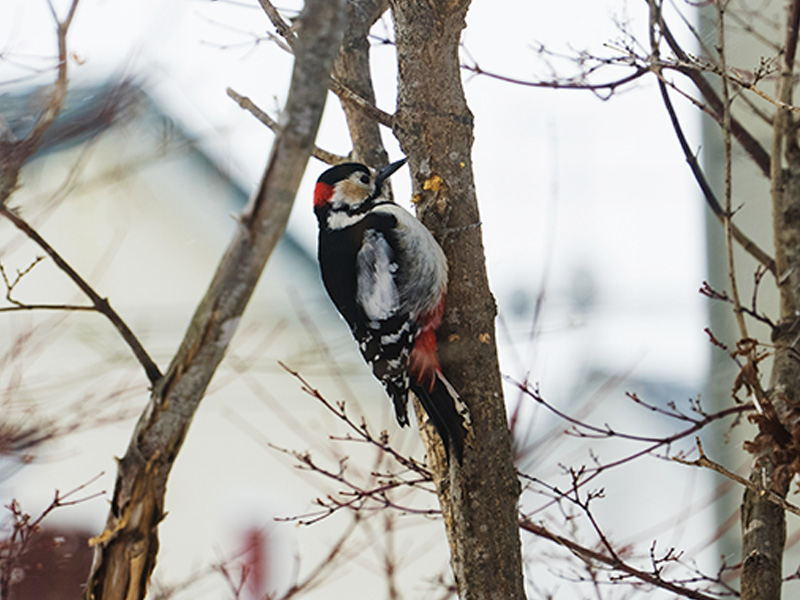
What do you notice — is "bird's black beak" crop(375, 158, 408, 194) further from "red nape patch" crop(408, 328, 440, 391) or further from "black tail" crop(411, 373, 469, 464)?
"black tail" crop(411, 373, 469, 464)

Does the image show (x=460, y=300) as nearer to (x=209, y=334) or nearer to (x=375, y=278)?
(x=375, y=278)

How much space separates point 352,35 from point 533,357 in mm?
902

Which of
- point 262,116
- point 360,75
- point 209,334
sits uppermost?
point 360,75

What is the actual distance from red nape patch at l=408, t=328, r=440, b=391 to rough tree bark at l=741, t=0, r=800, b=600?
0.47 m

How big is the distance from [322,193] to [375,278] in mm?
249

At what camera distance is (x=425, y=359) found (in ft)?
4.12

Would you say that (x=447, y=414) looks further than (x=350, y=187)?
No

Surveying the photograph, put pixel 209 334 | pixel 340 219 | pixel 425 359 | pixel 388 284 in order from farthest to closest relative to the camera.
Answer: pixel 340 219 → pixel 388 284 → pixel 425 359 → pixel 209 334

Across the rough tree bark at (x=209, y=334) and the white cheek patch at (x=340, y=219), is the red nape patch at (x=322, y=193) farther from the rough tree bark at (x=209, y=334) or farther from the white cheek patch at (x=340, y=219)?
the rough tree bark at (x=209, y=334)

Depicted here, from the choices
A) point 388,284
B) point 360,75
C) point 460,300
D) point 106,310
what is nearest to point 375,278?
point 388,284

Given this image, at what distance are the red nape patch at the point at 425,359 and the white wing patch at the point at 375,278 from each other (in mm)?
143

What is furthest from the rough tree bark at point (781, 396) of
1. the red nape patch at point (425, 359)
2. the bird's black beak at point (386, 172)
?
the bird's black beak at point (386, 172)

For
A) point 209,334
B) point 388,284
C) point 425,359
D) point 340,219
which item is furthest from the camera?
point 340,219

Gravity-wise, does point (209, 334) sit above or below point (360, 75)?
below
